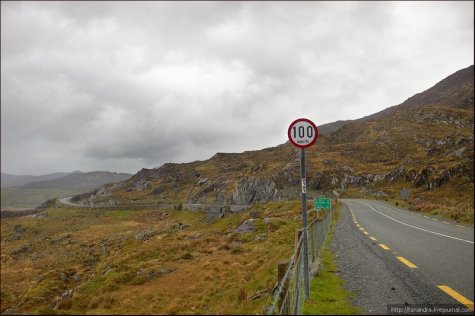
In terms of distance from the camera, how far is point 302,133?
328 inches

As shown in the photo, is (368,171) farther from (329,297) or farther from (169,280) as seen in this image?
(329,297)

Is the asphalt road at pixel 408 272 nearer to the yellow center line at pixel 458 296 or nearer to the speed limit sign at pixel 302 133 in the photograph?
the yellow center line at pixel 458 296

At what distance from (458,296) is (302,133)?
5.19m

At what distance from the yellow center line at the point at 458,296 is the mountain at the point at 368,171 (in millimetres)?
1821

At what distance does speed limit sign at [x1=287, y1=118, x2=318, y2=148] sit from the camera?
324 inches

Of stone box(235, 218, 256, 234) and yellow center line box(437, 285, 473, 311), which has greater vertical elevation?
yellow center line box(437, 285, 473, 311)

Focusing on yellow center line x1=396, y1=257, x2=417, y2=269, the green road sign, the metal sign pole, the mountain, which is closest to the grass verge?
the metal sign pole

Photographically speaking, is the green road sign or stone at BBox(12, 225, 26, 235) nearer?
the green road sign

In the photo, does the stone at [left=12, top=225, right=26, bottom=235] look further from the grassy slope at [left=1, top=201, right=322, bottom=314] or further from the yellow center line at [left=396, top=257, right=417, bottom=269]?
the yellow center line at [left=396, top=257, right=417, bottom=269]

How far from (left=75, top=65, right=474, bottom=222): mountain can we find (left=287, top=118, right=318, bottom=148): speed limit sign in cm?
310

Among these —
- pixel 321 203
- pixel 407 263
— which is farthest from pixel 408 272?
pixel 321 203

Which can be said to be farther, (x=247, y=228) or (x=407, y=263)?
(x=247, y=228)

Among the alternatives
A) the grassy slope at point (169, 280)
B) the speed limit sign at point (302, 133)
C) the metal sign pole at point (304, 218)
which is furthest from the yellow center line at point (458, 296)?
the speed limit sign at point (302, 133)

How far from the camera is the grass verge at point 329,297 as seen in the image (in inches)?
317
